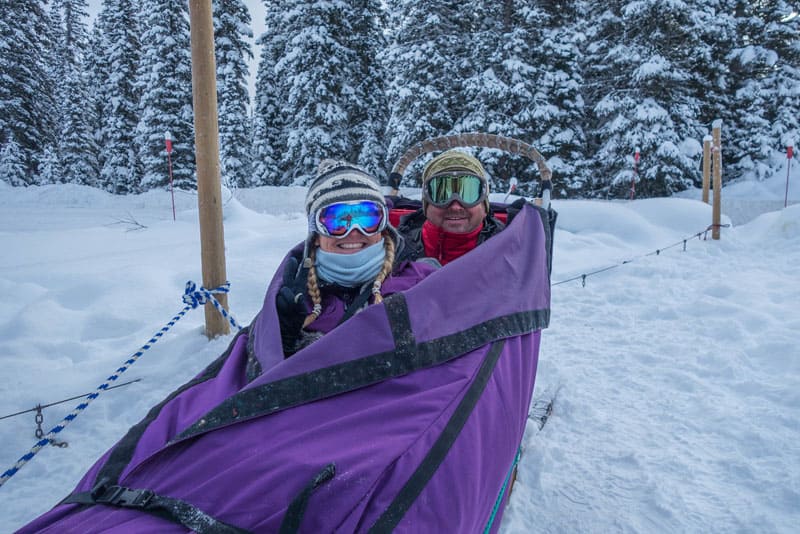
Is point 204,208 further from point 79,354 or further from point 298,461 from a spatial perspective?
point 298,461

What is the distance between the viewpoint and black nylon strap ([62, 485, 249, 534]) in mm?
1094

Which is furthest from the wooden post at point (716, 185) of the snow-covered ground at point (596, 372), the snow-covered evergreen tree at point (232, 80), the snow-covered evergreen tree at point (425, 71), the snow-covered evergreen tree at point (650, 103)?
the snow-covered evergreen tree at point (232, 80)

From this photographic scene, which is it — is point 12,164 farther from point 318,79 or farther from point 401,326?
point 401,326

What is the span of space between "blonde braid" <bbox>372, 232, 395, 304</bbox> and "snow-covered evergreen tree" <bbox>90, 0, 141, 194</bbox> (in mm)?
23283

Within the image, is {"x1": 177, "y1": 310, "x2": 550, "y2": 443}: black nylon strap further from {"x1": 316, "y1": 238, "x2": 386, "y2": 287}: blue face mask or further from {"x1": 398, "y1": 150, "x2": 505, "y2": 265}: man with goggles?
{"x1": 398, "y1": 150, "x2": 505, "y2": 265}: man with goggles

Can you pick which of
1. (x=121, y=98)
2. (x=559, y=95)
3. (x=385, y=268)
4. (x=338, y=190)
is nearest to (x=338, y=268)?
(x=385, y=268)

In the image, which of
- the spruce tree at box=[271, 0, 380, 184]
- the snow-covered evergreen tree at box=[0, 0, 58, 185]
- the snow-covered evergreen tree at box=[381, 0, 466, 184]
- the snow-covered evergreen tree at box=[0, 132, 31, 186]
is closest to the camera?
the snow-covered evergreen tree at box=[0, 0, 58, 185]

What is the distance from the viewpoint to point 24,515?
1971 mm

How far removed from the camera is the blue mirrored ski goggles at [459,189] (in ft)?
9.11

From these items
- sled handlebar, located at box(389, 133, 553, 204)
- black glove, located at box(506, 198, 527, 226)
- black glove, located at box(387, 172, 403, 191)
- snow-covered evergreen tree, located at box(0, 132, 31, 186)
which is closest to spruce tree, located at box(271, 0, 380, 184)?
snow-covered evergreen tree, located at box(0, 132, 31, 186)

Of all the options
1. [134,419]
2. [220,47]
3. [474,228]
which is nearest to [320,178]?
[474,228]

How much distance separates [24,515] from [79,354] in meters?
1.69

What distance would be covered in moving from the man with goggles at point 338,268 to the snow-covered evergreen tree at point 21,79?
1564 cm

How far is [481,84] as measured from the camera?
1444 centimetres
